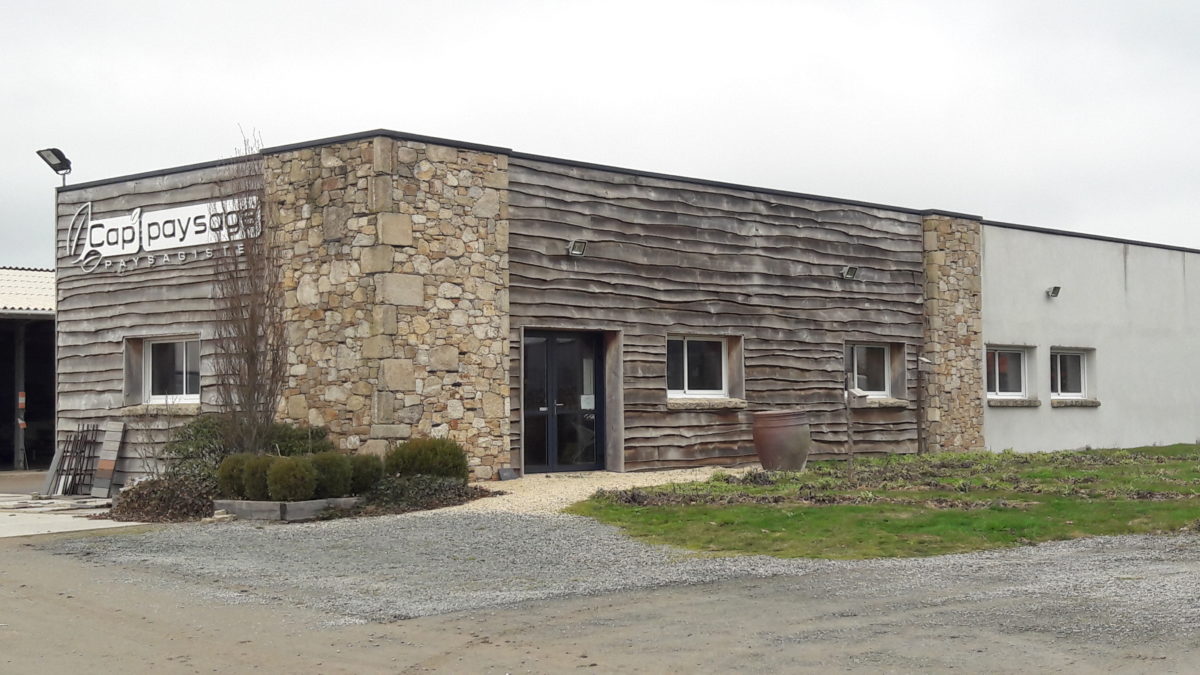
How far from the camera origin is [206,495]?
46.8 feet

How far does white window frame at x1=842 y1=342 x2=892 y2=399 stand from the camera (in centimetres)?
2161

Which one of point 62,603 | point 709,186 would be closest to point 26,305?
point 709,186

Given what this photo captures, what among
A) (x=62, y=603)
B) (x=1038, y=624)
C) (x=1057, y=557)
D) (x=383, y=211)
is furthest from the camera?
(x=383, y=211)

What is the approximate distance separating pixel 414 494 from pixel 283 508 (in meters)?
1.49

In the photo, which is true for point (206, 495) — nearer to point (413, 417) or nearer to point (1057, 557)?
point (413, 417)

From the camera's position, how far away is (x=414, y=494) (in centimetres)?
1416

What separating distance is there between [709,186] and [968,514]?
9.02 m

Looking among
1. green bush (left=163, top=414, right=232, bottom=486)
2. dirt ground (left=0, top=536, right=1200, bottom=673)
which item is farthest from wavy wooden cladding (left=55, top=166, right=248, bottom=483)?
dirt ground (left=0, top=536, right=1200, bottom=673)

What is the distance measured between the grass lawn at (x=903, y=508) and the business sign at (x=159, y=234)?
6156mm

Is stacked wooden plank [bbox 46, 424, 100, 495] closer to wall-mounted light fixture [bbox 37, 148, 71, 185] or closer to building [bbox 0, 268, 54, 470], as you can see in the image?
wall-mounted light fixture [bbox 37, 148, 71, 185]

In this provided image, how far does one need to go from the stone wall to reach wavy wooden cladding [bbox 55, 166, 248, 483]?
1.39 metres

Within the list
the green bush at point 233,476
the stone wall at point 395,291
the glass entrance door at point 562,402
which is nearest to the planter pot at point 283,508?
the green bush at point 233,476

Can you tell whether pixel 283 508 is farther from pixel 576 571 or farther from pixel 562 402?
pixel 562 402

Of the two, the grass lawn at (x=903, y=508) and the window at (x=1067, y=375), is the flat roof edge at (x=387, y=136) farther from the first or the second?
the window at (x=1067, y=375)
